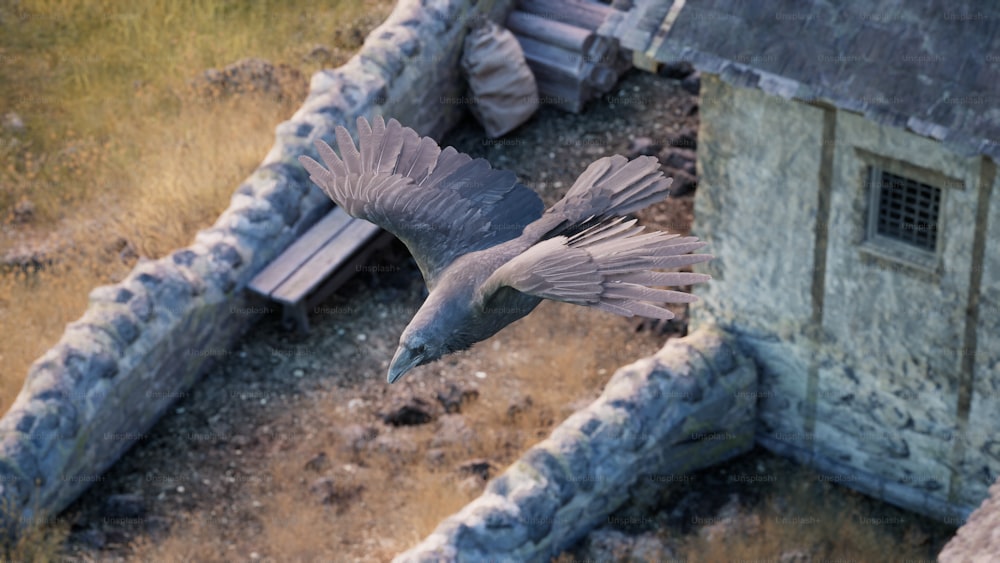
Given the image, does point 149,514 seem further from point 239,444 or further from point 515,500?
point 515,500

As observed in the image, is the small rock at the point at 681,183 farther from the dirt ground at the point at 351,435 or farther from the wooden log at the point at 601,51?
the wooden log at the point at 601,51

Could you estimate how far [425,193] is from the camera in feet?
19.9

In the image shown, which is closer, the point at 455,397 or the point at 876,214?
the point at 876,214

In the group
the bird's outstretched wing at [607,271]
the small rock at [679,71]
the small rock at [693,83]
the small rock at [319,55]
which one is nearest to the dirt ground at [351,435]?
the small rock at [693,83]

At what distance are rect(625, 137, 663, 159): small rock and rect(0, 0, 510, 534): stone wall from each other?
166 cm

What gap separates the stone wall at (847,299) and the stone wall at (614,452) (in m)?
0.35

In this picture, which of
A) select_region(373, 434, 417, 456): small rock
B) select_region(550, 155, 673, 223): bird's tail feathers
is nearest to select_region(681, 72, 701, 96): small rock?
select_region(373, 434, 417, 456): small rock

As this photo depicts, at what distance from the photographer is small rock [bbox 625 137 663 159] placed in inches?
551

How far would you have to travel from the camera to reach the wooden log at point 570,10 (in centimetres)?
1454

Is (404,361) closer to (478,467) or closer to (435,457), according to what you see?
(478,467)

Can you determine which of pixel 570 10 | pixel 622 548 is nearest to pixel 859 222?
pixel 622 548

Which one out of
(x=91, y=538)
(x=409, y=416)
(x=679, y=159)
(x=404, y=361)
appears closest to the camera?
(x=404, y=361)

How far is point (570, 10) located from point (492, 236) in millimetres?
9093

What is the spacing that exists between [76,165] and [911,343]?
24.5 feet
